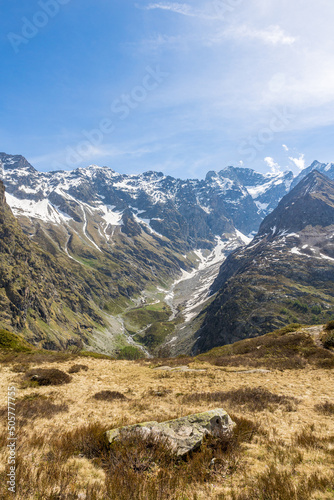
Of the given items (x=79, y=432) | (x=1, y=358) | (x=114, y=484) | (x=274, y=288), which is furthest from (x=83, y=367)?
(x=274, y=288)

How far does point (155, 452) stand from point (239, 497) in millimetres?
3061

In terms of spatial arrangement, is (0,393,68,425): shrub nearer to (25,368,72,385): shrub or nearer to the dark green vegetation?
(25,368,72,385): shrub

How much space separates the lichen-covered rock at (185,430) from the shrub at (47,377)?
15.5 meters

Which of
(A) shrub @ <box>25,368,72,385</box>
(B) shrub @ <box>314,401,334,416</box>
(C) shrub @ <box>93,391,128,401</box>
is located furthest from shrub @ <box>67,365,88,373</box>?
(B) shrub @ <box>314,401,334,416</box>

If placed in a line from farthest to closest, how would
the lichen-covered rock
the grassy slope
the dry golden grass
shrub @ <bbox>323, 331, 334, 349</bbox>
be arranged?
shrub @ <bbox>323, 331, 334, 349</bbox>
the lichen-covered rock
the grassy slope
the dry golden grass

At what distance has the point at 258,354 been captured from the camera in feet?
107

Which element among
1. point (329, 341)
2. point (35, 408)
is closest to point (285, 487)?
point (35, 408)

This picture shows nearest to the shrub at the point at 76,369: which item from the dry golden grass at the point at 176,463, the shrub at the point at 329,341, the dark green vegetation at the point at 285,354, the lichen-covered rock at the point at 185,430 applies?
the dry golden grass at the point at 176,463

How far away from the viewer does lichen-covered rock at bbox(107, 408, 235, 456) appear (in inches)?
318

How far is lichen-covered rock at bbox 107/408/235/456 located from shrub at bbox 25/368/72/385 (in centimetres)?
1552

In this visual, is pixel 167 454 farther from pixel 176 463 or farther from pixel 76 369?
pixel 76 369

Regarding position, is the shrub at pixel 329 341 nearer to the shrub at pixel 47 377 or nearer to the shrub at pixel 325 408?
the shrub at pixel 325 408

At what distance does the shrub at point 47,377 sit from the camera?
20.6m

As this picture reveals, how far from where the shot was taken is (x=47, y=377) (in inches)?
828
